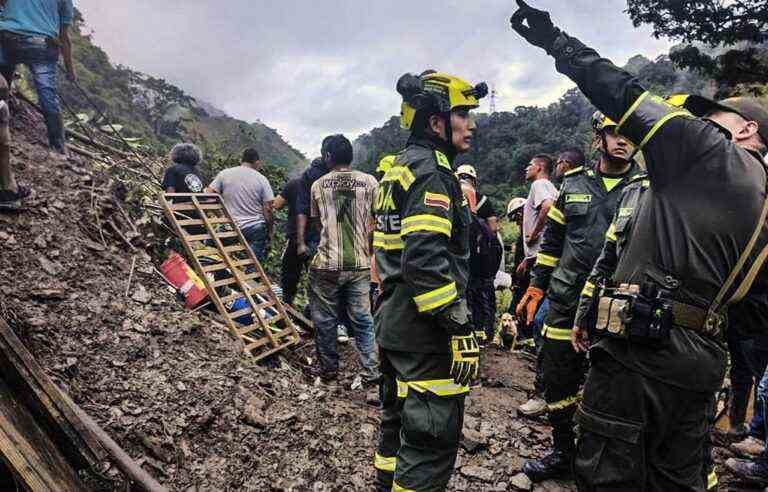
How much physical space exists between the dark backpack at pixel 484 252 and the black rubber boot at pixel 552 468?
2.13m

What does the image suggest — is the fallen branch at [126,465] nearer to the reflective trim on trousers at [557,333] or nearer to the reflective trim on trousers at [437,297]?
the reflective trim on trousers at [437,297]

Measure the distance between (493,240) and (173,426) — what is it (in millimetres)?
3432

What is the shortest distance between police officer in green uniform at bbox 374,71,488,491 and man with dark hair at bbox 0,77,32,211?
10.9 feet

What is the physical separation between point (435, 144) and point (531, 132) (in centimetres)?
2022

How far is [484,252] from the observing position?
15.9 feet

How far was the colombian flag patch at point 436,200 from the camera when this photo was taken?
2.12m

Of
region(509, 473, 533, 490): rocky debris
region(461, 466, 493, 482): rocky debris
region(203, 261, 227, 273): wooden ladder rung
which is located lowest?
region(509, 473, 533, 490): rocky debris

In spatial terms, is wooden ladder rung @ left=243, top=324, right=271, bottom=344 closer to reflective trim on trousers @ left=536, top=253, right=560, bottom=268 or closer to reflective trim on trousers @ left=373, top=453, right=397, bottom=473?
reflective trim on trousers @ left=373, top=453, right=397, bottom=473

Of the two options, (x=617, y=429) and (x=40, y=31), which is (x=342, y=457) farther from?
(x=40, y=31)

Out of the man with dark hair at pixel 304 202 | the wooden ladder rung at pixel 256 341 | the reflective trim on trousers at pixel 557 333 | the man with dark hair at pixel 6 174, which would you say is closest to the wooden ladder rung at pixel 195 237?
the man with dark hair at pixel 304 202

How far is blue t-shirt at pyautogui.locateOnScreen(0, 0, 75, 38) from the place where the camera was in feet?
15.0

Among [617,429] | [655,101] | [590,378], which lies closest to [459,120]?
[655,101]

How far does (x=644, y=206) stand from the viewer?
189 centimetres

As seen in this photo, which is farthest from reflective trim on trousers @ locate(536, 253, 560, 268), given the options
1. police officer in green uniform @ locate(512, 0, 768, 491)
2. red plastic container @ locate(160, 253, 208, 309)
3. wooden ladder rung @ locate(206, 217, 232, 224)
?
wooden ladder rung @ locate(206, 217, 232, 224)
